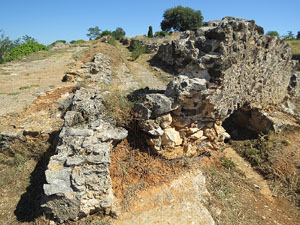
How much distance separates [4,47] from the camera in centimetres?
1992

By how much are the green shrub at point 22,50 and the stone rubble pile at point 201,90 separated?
821 inches

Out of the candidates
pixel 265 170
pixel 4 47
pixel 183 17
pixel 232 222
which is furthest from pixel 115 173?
pixel 183 17

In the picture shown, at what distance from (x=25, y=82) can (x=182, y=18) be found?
38.7 metres

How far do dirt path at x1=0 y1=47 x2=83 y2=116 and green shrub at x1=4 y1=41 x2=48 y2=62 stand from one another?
2.99 m

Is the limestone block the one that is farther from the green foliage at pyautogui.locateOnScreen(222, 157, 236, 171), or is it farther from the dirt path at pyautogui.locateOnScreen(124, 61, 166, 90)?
the dirt path at pyautogui.locateOnScreen(124, 61, 166, 90)

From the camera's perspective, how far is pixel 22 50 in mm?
21641

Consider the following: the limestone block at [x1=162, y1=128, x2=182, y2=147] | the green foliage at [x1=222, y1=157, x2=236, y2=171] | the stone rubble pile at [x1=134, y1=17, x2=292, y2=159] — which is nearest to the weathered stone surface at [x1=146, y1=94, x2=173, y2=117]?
the stone rubble pile at [x1=134, y1=17, x2=292, y2=159]

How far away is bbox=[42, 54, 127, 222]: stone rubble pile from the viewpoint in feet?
10.3

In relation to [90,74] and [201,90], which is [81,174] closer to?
[201,90]

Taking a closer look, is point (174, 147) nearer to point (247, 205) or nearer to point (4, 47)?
point (247, 205)

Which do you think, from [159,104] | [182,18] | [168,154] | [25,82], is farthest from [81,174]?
[182,18]

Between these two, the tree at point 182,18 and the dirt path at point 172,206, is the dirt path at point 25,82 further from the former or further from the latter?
the tree at point 182,18

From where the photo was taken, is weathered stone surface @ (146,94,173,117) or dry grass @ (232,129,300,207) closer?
weathered stone surface @ (146,94,173,117)

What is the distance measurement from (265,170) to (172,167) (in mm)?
3665
